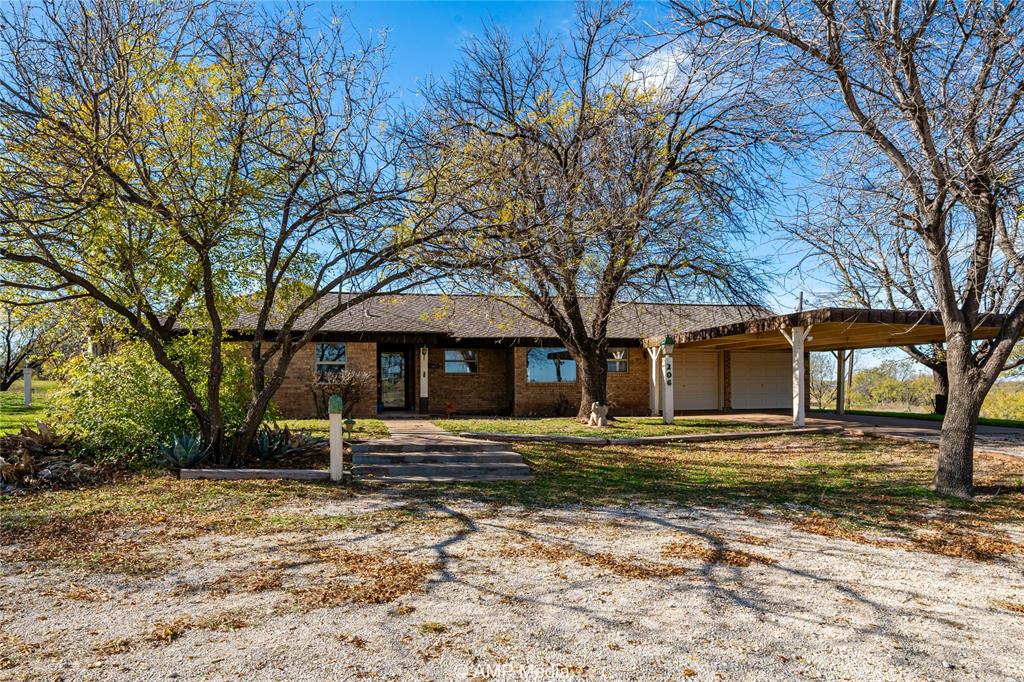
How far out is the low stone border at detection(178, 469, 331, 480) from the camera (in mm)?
9102

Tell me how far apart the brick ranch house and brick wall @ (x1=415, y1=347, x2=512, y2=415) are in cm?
3

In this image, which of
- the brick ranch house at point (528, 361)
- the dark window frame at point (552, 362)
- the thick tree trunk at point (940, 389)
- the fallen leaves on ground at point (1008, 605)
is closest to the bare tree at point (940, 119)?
the fallen leaves on ground at point (1008, 605)

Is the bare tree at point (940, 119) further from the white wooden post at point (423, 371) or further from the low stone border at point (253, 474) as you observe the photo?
the white wooden post at point (423, 371)

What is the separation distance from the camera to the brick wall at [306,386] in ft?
59.6

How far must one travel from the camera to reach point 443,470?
9906 millimetres

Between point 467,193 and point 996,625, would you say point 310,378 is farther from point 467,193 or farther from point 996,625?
point 996,625

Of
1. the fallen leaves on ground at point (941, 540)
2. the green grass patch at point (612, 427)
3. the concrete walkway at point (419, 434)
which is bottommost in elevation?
the fallen leaves on ground at point (941, 540)

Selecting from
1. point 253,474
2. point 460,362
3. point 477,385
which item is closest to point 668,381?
point 477,385

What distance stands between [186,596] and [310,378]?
46.4 feet

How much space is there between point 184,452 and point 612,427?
9509mm

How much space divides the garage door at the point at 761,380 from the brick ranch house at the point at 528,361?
0.03 meters

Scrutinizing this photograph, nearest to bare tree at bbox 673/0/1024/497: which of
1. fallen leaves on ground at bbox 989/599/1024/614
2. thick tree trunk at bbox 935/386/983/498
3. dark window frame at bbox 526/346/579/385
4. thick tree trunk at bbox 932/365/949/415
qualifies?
thick tree trunk at bbox 935/386/983/498

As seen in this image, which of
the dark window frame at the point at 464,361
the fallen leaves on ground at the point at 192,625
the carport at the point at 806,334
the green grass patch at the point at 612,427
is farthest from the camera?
the dark window frame at the point at 464,361

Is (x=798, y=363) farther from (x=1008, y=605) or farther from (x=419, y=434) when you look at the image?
(x=1008, y=605)
